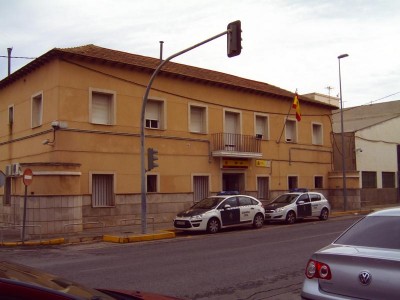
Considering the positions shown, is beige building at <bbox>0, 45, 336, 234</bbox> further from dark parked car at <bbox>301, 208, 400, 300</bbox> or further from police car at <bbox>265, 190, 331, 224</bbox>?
dark parked car at <bbox>301, 208, 400, 300</bbox>

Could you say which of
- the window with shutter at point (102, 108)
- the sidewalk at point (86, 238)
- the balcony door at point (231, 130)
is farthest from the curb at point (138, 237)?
the balcony door at point (231, 130)

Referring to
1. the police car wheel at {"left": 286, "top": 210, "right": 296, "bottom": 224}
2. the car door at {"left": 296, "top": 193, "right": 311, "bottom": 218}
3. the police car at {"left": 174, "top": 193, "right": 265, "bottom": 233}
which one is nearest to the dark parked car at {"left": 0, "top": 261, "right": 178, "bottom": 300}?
the police car at {"left": 174, "top": 193, "right": 265, "bottom": 233}

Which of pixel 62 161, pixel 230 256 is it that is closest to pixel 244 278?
pixel 230 256

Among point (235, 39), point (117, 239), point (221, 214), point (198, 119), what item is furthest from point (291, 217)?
point (235, 39)

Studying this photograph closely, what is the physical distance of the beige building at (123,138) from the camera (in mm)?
20141

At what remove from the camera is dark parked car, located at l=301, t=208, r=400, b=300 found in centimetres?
440

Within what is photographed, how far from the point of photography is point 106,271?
33.1ft

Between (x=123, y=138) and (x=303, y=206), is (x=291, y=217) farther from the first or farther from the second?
(x=123, y=138)

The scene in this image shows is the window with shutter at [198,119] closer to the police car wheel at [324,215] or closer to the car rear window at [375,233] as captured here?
the police car wheel at [324,215]

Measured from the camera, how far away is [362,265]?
461cm

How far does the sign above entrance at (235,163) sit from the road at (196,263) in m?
8.77

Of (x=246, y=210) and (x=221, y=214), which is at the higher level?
(x=246, y=210)

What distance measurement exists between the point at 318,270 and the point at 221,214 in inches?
561

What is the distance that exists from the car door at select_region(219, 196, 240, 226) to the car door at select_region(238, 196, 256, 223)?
24 centimetres
